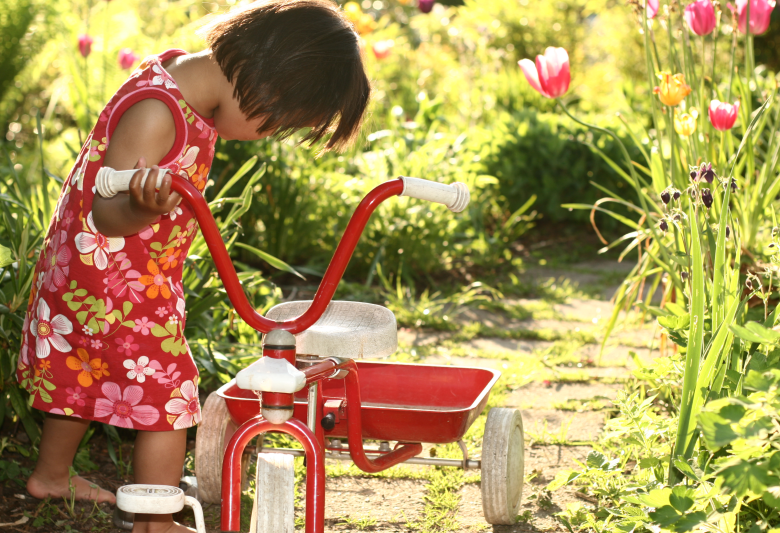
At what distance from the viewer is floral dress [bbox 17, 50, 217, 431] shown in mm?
1709

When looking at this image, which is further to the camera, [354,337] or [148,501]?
[354,337]

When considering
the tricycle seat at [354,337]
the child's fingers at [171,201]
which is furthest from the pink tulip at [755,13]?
the child's fingers at [171,201]

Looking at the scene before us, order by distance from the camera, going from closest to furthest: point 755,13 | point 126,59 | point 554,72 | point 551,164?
point 554,72 → point 755,13 → point 126,59 → point 551,164

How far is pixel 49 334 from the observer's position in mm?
1758

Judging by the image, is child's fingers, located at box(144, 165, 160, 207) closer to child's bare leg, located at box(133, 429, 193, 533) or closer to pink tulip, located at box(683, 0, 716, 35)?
child's bare leg, located at box(133, 429, 193, 533)

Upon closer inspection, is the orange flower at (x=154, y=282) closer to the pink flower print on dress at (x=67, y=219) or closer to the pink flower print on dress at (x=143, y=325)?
the pink flower print on dress at (x=143, y=325)

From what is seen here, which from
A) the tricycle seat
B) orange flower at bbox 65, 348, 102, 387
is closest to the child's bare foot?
orange flower at bbox 65, 348, 102, 387

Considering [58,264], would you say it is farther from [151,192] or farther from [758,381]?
[758,381]

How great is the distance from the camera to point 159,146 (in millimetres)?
1616

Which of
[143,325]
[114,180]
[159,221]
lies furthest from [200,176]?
[114,180]

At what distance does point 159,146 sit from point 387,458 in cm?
89

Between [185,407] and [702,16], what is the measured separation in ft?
5.96

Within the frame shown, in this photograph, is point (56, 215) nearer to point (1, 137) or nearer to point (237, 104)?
point (237, 104)

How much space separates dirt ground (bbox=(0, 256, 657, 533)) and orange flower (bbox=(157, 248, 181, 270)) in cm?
67
